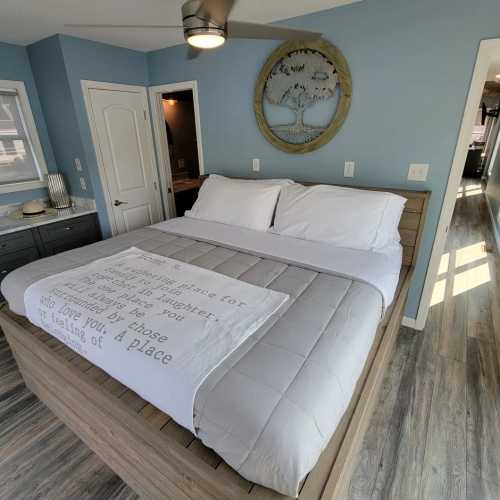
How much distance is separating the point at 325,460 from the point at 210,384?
1.50ft

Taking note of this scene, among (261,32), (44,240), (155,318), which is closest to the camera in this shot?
(155,318)

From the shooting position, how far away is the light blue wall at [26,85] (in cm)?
263

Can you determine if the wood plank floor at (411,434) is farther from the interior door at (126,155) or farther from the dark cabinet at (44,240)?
the interior door at (126,155)

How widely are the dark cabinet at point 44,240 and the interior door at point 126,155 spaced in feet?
0.90

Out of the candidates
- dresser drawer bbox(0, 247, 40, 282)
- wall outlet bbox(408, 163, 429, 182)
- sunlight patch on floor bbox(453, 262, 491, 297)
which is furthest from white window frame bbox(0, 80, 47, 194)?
sunlight patch on floor bbox(453, 262, 491, 297)

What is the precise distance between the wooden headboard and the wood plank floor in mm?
694

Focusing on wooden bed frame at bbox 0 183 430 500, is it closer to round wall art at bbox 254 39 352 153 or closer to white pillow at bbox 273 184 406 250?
white pillow at bbox 273 184 406 250

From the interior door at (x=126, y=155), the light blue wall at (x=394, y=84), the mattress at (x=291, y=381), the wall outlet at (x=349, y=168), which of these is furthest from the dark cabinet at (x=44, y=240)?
the wall outlet at (x=349, y=168)

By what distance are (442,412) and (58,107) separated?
3.83m

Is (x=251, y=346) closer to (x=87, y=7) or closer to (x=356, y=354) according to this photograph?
(x=356, y=354)

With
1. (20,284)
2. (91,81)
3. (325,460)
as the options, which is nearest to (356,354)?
(325,460)

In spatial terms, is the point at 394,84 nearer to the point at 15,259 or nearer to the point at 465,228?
the point at 15,259

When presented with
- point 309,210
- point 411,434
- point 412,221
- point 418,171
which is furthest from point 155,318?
point 418,171

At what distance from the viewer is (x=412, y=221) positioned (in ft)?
6.95
